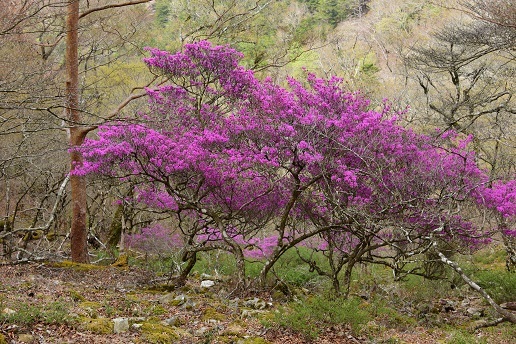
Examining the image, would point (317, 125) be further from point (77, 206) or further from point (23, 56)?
point (23, 56)

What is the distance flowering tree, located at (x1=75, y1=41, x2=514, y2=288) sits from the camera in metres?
8.16

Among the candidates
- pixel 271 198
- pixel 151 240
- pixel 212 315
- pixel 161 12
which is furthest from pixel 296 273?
pixel 161 12

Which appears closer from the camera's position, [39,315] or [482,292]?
[39,315]

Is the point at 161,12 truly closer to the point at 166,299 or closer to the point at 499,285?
the point at 166,299

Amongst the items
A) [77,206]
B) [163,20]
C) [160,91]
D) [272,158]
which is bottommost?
[77,206]

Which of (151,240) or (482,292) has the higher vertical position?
(482,292)

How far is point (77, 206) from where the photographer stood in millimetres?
11469

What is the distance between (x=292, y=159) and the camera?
8156 millimetres

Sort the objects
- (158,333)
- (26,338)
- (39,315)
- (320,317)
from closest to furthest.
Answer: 1. (26,338)
2. (39,315)
3. (158,333)
4. (320,317)

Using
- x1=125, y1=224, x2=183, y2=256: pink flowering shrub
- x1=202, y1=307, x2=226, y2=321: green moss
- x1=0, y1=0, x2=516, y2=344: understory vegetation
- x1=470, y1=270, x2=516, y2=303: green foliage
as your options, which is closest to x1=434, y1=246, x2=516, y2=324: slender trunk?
x1=0, y1=0, x2=516, y2=344: understory vegetation

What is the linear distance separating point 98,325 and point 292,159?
158 inches

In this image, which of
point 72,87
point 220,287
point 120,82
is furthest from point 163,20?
point 220,287

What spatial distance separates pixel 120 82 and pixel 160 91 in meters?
11.2

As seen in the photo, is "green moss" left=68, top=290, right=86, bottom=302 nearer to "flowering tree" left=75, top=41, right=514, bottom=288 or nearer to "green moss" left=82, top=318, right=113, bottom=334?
"green moss" left=82, top=318, right=113, bottom=334
